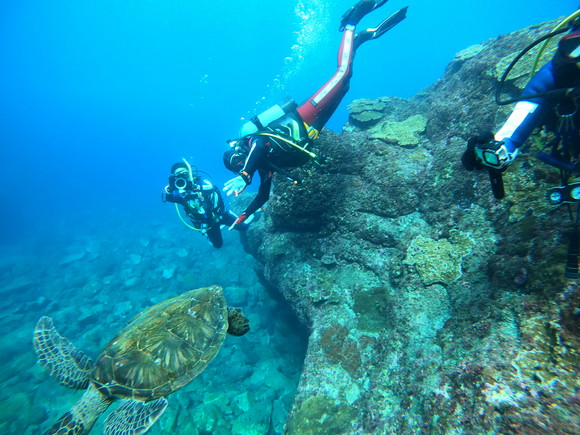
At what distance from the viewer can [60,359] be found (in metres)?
3.83

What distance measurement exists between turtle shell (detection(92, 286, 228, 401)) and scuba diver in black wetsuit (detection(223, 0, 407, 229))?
222 centimetres

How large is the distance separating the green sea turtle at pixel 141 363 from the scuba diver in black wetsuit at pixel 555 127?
4127 millimetres

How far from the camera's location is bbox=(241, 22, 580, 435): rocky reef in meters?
2.07

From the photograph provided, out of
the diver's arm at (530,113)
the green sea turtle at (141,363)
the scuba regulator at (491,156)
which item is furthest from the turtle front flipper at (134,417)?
the diver's arm at (530,113)

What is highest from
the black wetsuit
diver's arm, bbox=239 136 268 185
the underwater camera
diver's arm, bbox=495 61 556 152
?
the underwater camera

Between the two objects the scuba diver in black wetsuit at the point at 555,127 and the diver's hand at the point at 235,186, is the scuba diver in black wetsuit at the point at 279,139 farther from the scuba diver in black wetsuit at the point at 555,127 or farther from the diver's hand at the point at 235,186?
the scuba diver in black wetsuit at the point at 555,127

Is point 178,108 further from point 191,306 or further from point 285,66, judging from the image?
point 191,306

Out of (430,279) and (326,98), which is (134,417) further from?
(326,98)

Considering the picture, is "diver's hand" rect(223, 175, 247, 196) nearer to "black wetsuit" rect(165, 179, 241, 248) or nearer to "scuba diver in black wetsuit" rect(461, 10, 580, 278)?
"scuba diver in black wetsuit" rect(461, 10, 580, 278)

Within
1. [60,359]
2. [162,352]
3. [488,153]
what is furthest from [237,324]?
[488,153]

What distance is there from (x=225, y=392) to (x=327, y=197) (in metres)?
5.90

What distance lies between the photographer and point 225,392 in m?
6.35

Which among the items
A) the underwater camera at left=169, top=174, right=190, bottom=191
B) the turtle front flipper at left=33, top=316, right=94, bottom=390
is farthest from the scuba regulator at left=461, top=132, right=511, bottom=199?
the underwater camera at left=169, top=174, right=190, bottom=191

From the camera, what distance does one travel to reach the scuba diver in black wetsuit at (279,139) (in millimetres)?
4796
